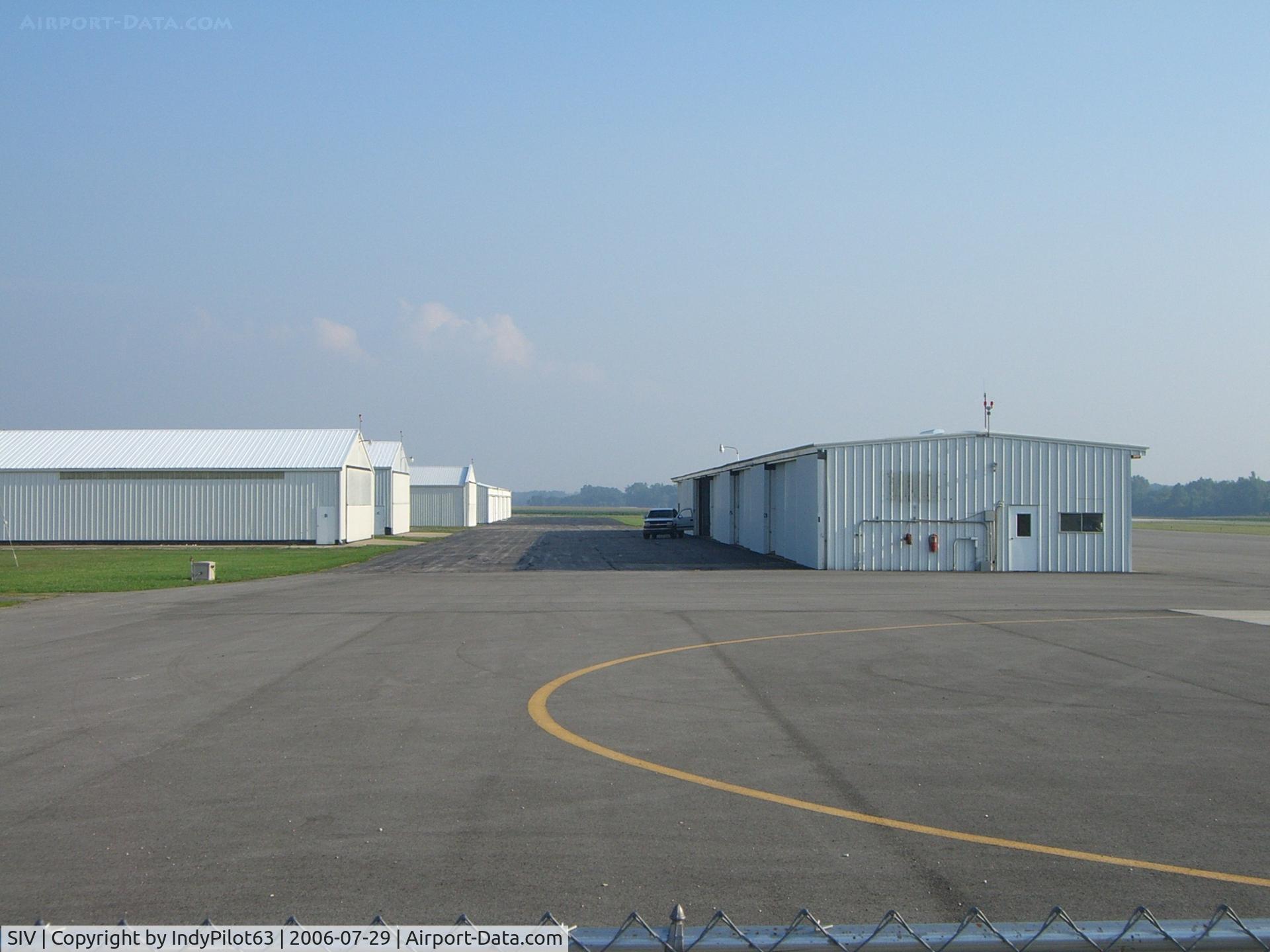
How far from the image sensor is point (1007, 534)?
112ft

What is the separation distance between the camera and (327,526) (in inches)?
2047

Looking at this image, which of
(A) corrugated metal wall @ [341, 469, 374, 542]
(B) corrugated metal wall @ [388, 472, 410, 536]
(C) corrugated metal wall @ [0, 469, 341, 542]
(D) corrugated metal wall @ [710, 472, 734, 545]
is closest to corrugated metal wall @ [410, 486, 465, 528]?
(B) corrugated metal wall @ [388, 472, 410, 536]

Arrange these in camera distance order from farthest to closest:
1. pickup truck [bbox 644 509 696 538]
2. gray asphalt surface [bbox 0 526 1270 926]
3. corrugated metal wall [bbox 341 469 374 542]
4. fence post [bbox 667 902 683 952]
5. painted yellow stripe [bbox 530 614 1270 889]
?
pickup truck [bbox 644 509 696 538] < corrugated metal wall [bbox 341 469 374 542] < painted yellow stripe [bbox 530 614 1270 889] < gray asphalt surface [bbox 0 526 1270 926] < fence post [bbox 667 902 683 952]

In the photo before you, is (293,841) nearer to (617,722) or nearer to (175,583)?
(617,722)

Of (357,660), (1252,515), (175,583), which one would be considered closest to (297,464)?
(175,583)

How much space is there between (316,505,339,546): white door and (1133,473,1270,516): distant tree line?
168003 mm

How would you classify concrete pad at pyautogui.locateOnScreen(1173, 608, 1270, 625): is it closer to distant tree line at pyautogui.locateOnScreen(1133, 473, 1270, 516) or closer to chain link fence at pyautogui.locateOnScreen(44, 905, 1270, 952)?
chain link fence at pyautogui.locateOnScreen(44, 905, 1270, 952)

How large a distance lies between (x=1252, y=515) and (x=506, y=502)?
12983 cm

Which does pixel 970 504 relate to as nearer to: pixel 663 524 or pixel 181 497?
pixel 663 524

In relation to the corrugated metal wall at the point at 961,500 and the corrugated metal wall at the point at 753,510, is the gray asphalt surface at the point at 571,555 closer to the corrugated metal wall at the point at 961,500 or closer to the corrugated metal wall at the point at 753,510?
the corrugated metal wall at the point at 753,510

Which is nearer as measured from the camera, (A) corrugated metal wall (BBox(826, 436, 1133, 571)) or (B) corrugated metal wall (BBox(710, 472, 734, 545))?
(A) corrugated metal wall (BBox(826, 436, 1133, 571))

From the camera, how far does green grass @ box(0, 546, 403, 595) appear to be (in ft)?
91.8

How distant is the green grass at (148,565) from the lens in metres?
28.0

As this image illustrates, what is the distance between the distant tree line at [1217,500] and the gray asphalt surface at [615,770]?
618 feet
